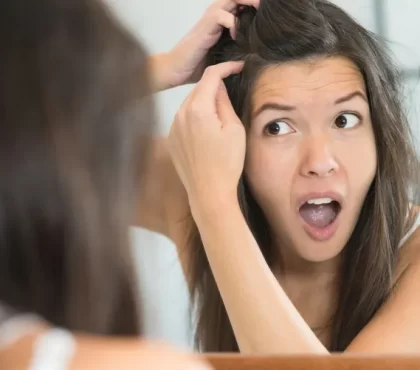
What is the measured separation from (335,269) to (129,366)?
0.35m

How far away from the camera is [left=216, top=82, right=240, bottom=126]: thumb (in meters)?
0.51

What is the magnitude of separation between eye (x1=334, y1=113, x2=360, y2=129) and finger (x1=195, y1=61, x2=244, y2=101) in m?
0.08

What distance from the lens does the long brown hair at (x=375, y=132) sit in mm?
513

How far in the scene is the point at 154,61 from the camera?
2.03 ft

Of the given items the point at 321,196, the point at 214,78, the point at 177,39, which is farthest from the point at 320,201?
the point at 177,39

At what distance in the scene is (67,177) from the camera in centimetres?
25

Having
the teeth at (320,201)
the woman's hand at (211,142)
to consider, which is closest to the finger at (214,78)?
the woman's hand at (211,142)

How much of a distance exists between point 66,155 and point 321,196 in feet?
0.93

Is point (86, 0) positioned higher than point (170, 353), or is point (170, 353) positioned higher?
point (86, 0)

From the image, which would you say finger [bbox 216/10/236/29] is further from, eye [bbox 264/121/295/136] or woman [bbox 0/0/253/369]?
woman [bbox 0/0/253/369]

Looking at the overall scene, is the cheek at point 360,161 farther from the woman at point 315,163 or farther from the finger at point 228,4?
the finger at point 228,4

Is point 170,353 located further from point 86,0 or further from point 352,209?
point 352,209

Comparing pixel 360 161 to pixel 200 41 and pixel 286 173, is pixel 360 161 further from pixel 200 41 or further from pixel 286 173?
pixel 200 41

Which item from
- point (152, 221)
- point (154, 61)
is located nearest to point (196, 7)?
point (154, 61)
